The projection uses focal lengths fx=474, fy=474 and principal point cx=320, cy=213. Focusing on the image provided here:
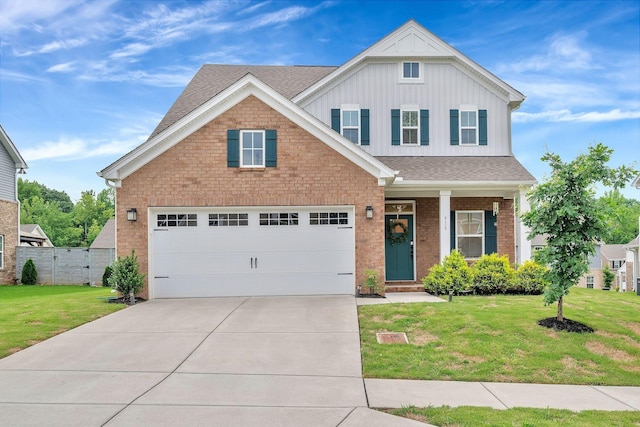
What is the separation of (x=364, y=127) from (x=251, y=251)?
5.64 meters

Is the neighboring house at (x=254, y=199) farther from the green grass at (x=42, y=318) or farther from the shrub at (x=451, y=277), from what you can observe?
the green grass at (x=42, y=318)

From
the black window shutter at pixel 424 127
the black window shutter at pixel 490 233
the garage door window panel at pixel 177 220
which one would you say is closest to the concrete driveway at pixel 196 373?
the garage door window panel at pixel 177 220

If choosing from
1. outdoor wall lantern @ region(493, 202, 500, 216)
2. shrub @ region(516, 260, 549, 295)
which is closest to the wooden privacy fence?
outdoor wall lantern @ region(493, 202, 500, 216)

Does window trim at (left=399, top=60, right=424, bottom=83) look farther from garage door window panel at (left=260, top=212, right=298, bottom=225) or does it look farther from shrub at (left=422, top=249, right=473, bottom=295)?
garage door window panel at (left=260, top=212, right=298, bottom=225)

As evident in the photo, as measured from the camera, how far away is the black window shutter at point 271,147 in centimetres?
1278

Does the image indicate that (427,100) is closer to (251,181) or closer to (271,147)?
(271,147)

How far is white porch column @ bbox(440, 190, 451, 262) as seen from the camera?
14234 mm

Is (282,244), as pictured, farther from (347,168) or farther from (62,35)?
(62,35)

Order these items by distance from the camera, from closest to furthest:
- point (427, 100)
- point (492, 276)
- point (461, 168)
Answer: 1. point (492, 276)
2. point (461, 168)
3. point (427, 100)

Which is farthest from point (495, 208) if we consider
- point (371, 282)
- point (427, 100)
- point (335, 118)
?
point (335, 118)

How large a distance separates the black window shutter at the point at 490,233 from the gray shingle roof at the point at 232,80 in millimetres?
7555

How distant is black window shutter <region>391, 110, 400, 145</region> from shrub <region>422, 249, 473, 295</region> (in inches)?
169

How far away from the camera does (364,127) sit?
1544cm

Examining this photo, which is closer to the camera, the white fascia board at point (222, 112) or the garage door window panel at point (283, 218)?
the white fascia board at point (222, 112)
